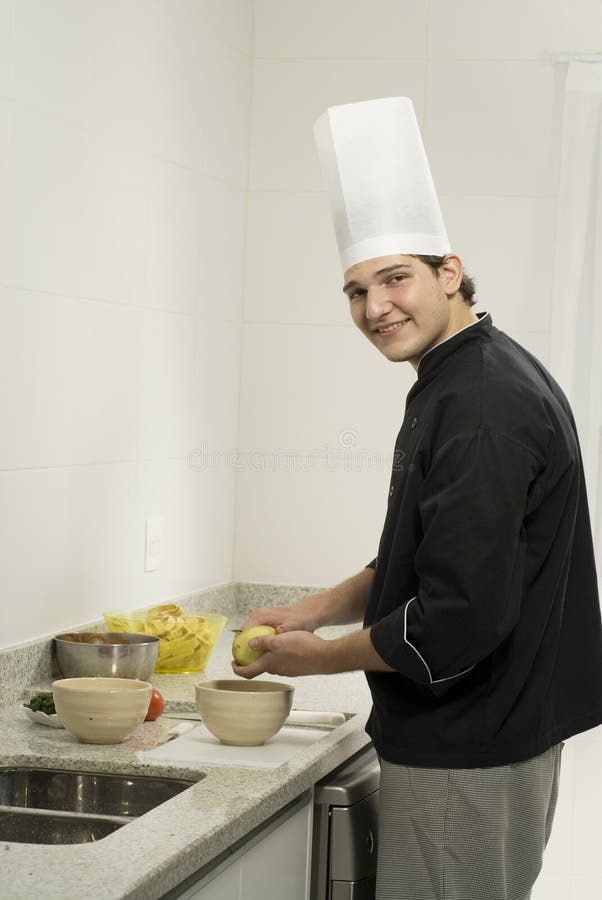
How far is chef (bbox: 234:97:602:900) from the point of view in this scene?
1.47m

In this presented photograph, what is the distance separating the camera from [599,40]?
2891mm

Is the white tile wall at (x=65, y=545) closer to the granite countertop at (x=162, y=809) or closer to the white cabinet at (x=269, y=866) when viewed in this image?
the granite countertop at (x=162, y=809)

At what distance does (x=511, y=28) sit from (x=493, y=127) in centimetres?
24

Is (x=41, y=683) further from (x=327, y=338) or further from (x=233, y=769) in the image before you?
(x=327, y=338)

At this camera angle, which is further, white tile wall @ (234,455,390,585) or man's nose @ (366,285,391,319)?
white tile wall @ (234,455,390,585)

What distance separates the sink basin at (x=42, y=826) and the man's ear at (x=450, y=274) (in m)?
0.86

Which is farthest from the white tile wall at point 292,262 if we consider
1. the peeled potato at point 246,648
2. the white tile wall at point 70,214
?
the peeled potato at point 246,648

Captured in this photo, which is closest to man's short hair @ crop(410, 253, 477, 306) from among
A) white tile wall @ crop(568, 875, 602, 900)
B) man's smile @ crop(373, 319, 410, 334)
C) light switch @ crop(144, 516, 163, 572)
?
man's smile @ crop(373, 319, 410, 334)

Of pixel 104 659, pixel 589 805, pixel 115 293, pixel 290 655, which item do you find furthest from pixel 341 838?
pixel 589 805

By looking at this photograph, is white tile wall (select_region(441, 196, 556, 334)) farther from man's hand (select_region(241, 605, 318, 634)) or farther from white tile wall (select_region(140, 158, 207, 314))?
man's hand (select_region(241, 605, 318, 634))

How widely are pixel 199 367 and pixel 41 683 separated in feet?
3.08

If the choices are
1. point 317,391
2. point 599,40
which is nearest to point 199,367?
point 317,391

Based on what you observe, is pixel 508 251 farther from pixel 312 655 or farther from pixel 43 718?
pixel 43 718

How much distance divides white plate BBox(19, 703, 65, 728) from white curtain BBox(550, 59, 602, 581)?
148 centimetres
